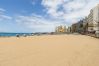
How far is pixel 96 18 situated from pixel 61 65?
312 feet

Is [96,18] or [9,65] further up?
[96,18]

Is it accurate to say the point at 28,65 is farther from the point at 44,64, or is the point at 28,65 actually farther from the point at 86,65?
the point at 86,65

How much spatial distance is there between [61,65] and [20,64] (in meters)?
1.84

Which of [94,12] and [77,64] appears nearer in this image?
[77,64]

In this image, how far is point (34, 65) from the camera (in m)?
5.92

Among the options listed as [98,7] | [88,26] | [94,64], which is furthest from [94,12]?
[94,64]

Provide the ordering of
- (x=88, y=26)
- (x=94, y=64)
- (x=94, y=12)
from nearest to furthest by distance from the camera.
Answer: (x=94, y=64) < (x=88, y=26) < (x=94, y=12)

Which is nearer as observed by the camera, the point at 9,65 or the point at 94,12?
the point at 9,65

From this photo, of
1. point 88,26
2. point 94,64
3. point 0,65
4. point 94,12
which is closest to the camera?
point 0,65

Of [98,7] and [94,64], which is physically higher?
[98,7]

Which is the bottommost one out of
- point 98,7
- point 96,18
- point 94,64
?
point 94,64

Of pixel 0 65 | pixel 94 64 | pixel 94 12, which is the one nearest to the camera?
pixel 0 65

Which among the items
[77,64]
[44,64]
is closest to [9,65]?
[44,64]

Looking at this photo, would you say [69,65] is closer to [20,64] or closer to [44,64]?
[44,64]
